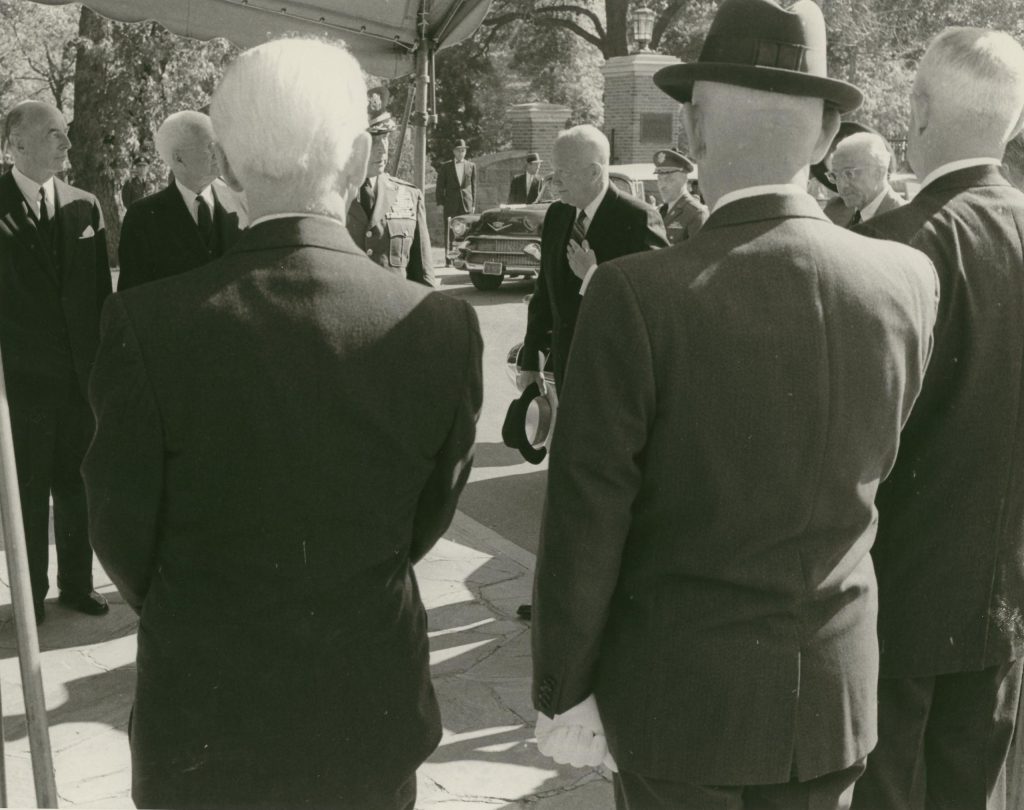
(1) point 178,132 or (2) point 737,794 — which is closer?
(2) point 737,794

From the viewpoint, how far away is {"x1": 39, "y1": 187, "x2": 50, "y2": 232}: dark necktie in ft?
15.8

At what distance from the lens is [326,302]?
74.6 inches

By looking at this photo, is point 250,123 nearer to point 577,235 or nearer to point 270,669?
point 270,669

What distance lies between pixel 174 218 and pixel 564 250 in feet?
5.24

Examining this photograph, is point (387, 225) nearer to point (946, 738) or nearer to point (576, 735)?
point (946, 738)

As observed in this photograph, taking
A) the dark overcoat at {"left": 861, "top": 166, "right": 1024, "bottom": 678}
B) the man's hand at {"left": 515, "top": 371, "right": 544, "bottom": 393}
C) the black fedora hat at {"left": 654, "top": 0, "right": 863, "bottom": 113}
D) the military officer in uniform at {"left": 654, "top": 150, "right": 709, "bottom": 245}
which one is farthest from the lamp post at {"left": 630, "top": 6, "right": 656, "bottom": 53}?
the black fedora hat at {"left": 654, "top": 0, "right": 863, "bottom": 113}

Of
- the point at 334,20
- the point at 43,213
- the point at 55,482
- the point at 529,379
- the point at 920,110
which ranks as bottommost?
the point at 55,482

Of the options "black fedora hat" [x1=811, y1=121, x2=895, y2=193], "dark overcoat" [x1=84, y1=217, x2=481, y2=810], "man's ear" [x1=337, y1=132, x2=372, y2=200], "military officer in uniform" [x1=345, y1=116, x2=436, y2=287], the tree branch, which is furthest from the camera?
the tree branch

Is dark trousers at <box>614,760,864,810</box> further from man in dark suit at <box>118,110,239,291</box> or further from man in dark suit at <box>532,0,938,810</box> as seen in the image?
man in dark suit at <box>118,110,239,291</box>

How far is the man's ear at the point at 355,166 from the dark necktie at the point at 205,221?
3.09 m

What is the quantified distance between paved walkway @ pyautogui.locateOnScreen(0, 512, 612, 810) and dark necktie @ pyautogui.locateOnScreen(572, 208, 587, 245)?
63.2 inches

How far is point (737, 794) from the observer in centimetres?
206

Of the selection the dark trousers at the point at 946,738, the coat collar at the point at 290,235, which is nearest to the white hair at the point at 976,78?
the dark trousers at the point at 946,738

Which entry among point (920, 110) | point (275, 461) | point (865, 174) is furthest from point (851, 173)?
point (275, 461)
